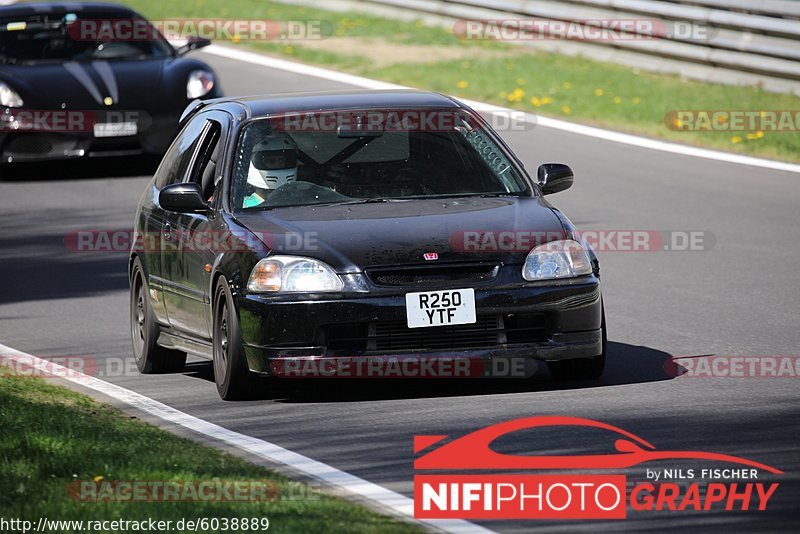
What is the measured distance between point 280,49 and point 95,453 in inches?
748

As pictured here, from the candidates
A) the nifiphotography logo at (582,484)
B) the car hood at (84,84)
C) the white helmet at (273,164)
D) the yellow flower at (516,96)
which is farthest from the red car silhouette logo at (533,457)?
the yellow flower at (516,96)

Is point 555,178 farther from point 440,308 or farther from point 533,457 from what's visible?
point 533,457

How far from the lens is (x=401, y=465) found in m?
7.17

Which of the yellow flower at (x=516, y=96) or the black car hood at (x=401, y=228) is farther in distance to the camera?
the yellow flower at (x=516, y=96)

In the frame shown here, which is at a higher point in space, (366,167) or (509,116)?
(366,167)

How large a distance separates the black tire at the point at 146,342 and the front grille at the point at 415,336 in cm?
229

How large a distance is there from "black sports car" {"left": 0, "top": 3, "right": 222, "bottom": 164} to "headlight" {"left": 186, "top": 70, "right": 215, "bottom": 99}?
0.01 meters

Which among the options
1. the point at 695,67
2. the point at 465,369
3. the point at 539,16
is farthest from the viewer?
the point at 539,16

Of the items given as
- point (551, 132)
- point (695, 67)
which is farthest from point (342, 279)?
point (695, 67)

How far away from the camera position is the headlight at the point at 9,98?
18172 millimetres

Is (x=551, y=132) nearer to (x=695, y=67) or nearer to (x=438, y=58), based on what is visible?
(x=695, y=67)

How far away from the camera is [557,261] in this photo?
29.1 feet

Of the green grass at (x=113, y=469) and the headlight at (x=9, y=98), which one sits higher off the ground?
the green grass at (x=113, y=469)

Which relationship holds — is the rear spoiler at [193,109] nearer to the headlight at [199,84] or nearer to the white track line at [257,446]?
the white track line at [257,446]
